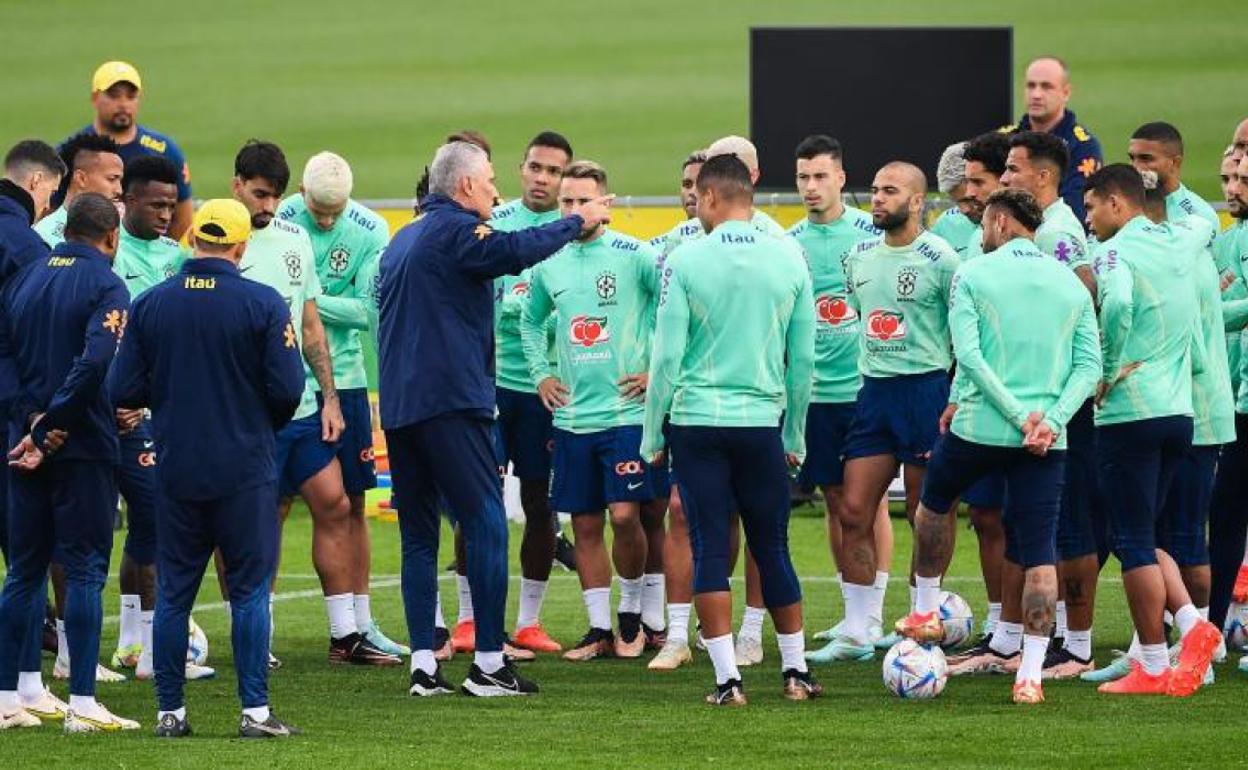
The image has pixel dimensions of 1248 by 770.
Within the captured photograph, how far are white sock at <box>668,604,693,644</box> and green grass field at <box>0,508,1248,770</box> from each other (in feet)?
0.62

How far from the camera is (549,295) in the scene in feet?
38.1

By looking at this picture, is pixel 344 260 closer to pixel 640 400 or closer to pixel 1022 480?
pixel 640 400

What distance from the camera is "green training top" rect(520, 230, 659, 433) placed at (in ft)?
37.4

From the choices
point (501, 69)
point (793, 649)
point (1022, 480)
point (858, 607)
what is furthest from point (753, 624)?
point (501, 69)

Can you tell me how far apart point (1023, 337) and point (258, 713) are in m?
3.44

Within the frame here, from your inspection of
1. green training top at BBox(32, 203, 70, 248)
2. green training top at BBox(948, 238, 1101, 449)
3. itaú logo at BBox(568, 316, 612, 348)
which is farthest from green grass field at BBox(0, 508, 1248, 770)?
green training top at BBox(32, 203, 70, 248)

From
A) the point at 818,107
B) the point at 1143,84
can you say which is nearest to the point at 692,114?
the point at 1143,84

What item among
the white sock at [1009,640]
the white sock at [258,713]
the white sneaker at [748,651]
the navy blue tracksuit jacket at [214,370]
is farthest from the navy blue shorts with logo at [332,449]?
the white sock at [1009,640]

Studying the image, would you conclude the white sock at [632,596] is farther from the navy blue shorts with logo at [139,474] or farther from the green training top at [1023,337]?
the green training top at [1023,337]

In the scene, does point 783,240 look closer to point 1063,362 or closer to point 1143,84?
point 1063,362

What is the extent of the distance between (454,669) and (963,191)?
366 centimetres

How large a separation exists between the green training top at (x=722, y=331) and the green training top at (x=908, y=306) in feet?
5.57

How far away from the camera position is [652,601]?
12.0 m

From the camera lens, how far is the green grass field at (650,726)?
8.30m
